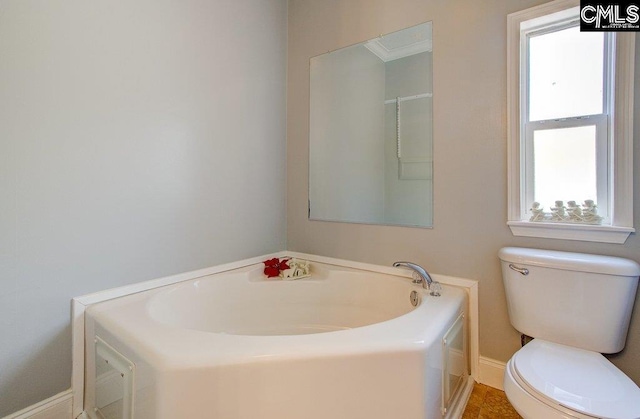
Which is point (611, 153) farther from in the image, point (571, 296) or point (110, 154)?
point (110, 154)

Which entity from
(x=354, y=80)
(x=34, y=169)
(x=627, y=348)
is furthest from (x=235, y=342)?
(x=354, y=80)

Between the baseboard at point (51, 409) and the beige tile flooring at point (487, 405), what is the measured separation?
71.9 inches

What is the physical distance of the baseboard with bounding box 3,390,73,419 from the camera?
121 cm

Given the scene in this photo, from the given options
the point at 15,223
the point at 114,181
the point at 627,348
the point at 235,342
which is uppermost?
the point at 114,181

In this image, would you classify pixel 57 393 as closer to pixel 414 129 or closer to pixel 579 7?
pixel 414 129

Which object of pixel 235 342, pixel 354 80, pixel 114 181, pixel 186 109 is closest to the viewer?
pixel 235 342

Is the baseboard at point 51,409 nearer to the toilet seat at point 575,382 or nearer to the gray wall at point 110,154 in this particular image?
the gray wall at point 110,154

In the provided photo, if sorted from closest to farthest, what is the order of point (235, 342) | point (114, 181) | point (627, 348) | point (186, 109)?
point (235, 342) < point (627, 348) < point (114, 181) < point (186, 109)

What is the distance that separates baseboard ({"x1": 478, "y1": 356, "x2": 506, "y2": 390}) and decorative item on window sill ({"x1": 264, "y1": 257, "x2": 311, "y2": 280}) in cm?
115

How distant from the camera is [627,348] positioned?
1288 mm

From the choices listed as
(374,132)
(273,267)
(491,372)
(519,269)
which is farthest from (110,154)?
(491,372)

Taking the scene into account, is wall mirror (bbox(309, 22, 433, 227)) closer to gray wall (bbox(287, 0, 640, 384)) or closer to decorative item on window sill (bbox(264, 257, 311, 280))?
gray wall (bbox(287, 0, 640, 384))

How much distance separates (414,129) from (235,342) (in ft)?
5.27

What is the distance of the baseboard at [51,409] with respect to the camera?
47.6 inches
